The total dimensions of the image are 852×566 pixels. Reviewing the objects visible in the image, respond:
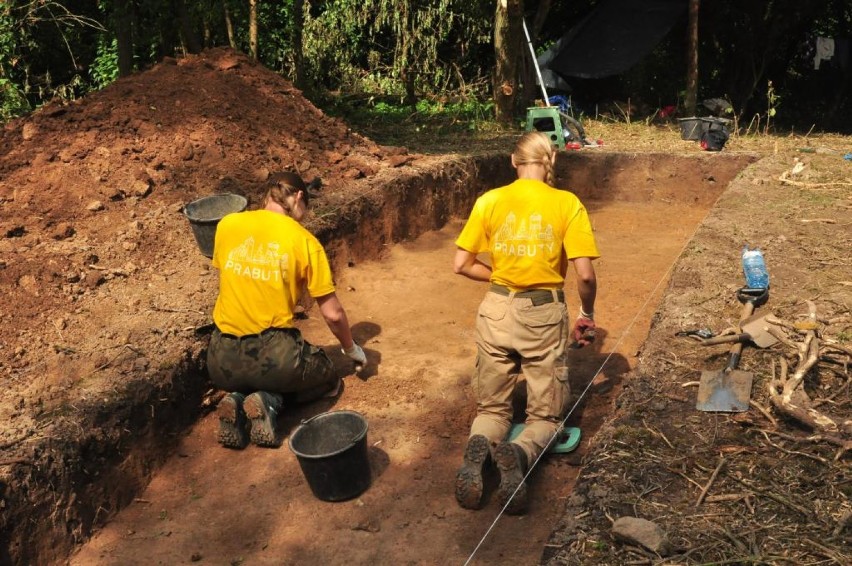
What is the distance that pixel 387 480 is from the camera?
4.79 meters

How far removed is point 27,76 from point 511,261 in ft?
40.9

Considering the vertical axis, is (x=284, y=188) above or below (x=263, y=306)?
above

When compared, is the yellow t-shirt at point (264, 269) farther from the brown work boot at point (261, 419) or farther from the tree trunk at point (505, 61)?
the tree trunk at point (505, 61)

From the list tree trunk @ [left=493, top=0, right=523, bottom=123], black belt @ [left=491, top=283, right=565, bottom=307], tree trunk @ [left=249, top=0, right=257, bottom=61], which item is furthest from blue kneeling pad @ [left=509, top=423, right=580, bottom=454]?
tree trunk @ [left=249, top=0, right=257, bottom=61]

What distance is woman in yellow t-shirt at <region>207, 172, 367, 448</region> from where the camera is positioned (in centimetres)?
498

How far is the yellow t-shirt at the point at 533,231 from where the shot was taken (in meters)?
4.46

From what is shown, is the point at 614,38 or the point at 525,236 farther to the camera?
the point at 614,38

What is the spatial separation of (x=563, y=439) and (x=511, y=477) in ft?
2.58

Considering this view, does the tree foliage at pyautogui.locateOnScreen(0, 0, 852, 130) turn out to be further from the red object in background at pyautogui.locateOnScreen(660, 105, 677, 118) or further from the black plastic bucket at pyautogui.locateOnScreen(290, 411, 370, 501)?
the black plastic bucket at pyautogui.locateOnScreen(290, 411, 370, 501)

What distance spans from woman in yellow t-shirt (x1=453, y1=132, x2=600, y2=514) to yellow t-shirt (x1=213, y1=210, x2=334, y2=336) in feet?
3.20

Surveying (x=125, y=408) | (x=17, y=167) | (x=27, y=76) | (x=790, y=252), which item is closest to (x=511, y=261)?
(x=125, y=408)

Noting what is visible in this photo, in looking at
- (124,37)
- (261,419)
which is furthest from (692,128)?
(261,419)

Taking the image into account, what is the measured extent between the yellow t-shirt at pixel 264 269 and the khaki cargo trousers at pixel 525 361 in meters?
1.08

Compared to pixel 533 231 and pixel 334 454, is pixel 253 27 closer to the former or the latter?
pixel 533 231
